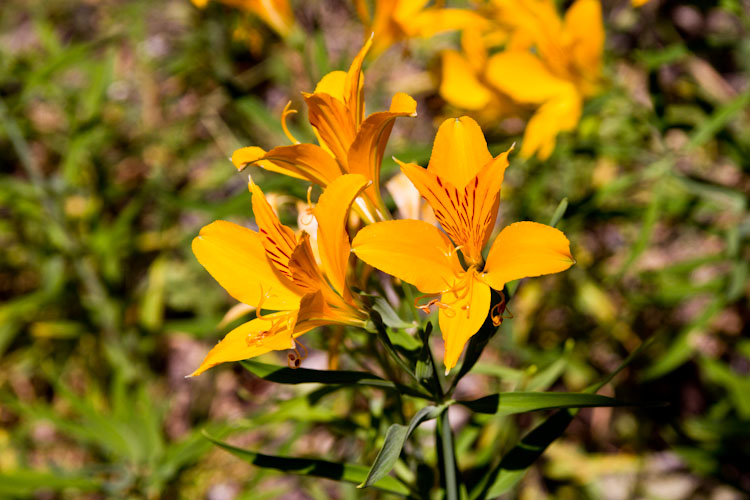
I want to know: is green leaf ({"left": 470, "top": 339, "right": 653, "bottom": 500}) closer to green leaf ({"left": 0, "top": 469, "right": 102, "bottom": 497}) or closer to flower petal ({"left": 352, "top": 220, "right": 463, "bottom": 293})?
flower petal ({"left": 352, "top": 220, "right": 463, "bottom": 293})

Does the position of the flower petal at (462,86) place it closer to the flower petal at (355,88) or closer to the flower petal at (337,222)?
the flower petal at (355,88)

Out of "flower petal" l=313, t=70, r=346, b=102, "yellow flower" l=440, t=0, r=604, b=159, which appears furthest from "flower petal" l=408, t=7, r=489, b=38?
"flower petal" l=313, t=70, r=346, b=102

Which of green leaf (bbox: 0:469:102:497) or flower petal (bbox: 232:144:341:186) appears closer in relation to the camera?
flower petal (bbox: 232:144:341:186)

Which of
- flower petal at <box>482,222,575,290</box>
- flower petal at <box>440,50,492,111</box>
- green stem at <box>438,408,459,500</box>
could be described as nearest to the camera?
flower petal at <box>482,222,575,290</box>

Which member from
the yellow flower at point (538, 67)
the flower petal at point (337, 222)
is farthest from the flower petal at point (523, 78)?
the flower petal at point (337, 222)

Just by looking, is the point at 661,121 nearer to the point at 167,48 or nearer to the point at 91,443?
the point at 91,443

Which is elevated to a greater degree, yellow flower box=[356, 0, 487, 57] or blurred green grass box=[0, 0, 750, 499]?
yellow flower box=[356, 0, 487, 57]

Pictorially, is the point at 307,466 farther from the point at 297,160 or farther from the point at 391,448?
the point at 297,160
